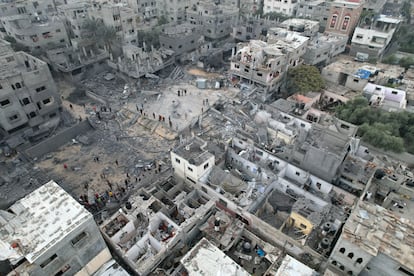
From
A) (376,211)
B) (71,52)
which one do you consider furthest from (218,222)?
(71,52)

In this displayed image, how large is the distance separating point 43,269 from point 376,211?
2344cm

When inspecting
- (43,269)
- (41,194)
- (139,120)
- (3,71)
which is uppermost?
(3,71)

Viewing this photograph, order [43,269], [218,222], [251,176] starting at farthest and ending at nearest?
[251,176] < [218,222] < [43,269]

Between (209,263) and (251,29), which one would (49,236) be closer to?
(209,263)

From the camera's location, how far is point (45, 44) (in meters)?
49.8

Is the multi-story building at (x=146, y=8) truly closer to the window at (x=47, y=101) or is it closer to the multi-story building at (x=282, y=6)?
the multi-story building at (x=282, y=6)

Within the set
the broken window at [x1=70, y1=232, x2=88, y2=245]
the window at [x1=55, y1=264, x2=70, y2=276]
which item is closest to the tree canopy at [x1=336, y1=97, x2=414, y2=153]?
the broken window at [x1=70, y1=232, x2=88, y2=245]

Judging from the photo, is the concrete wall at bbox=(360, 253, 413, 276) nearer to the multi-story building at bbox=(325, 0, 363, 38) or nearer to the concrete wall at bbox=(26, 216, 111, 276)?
the concrete wall at bbox=(26, 216, 111, 276)

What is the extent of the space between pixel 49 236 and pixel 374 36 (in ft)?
202

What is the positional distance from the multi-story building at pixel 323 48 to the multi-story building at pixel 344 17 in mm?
→ 3631

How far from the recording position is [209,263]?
19172 mm

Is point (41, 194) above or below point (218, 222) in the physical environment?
above

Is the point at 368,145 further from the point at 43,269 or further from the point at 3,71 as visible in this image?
the point at 3,71

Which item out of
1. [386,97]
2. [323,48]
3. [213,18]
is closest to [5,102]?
[213,18]
